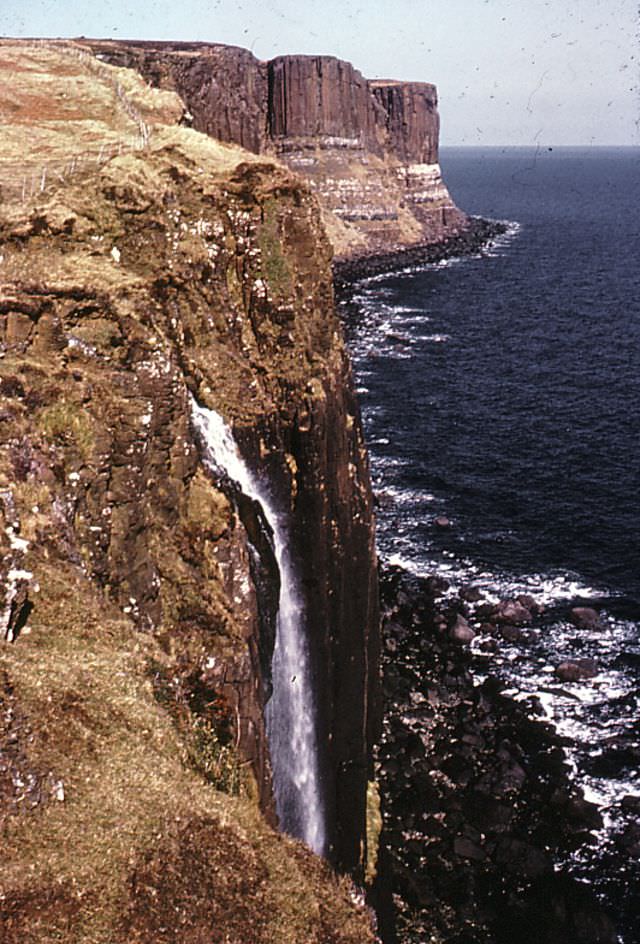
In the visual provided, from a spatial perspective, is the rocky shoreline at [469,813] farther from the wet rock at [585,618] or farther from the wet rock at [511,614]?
the wet rock at [585,618]

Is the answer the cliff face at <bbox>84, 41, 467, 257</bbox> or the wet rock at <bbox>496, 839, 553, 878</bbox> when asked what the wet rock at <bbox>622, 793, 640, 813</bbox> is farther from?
the cliff face at <bbox>84, 41, 467, 257</bbox>

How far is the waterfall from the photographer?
738 inches

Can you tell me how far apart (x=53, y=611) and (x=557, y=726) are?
25741 millimetres

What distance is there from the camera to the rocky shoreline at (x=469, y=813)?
25.4 m

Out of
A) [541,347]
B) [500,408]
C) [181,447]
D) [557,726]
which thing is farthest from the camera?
[541,347]

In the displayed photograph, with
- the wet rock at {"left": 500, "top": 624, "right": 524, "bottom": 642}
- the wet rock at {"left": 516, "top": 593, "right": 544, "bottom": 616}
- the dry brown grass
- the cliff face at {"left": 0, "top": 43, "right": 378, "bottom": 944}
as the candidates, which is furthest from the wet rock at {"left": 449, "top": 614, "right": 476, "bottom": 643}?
the dry brown grass

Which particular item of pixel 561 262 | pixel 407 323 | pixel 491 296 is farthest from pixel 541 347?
pixel 561 262

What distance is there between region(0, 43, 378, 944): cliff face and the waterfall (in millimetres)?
534

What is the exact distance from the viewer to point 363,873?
24031 mm

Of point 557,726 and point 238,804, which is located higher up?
point 238,804

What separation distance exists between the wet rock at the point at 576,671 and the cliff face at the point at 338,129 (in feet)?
A: 299

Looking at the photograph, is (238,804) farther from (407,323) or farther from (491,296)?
(491,296)

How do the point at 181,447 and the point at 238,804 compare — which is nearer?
the point at 238,804

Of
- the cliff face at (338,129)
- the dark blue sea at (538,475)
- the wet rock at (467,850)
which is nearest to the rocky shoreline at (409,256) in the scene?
the cliff face at (338,129)
